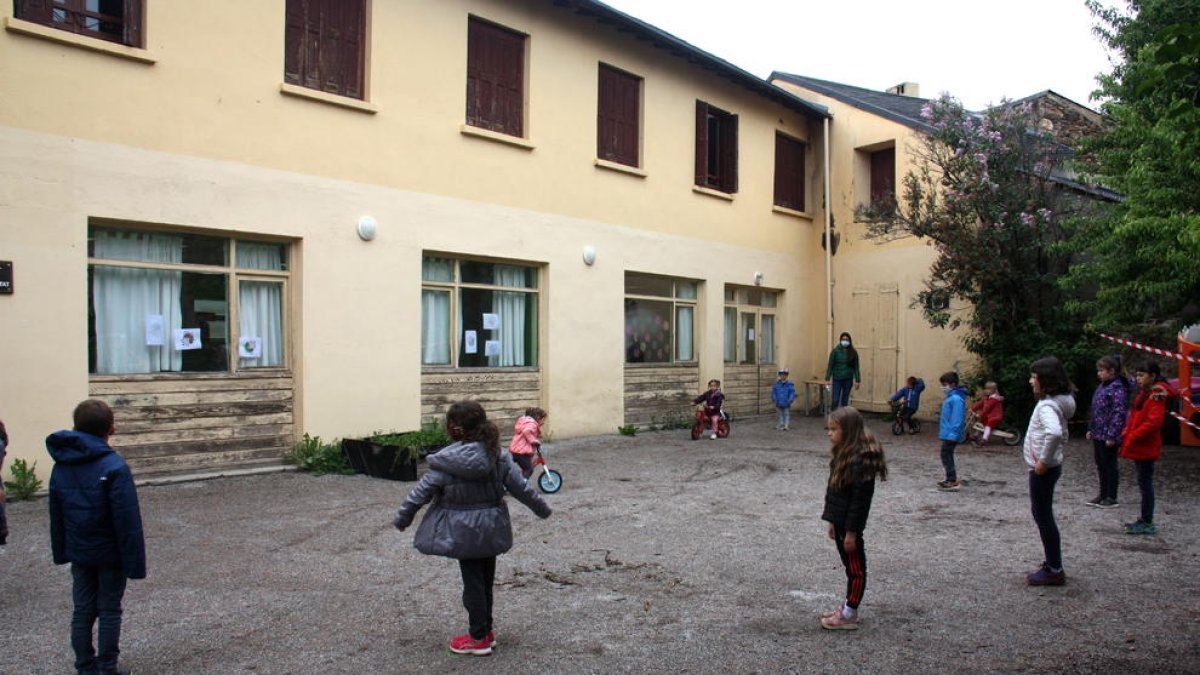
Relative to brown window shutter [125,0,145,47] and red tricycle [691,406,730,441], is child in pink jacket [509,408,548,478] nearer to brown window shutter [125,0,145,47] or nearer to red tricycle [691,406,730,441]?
brown window shutter [125,0,145,47]

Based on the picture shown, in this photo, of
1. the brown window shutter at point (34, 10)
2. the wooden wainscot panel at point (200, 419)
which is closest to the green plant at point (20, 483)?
the wooden wainscot panel at point (200, 419)

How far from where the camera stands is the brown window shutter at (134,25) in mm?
8945

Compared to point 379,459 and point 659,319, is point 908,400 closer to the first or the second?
point 659,319

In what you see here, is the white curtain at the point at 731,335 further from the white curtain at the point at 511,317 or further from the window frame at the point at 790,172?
the white curtain at the point at 511,317

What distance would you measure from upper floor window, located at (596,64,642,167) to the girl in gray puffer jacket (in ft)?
32.6

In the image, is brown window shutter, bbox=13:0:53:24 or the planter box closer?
brown window shutter, bbox=13:0:53:24

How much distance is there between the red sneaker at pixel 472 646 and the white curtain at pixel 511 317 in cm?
810

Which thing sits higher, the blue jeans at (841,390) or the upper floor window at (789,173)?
the upper floor window at (789,173)

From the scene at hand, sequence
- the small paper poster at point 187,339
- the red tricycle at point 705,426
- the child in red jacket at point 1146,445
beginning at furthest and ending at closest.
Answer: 1. the red tricycle at point 705,426
2. the small paper poster at point 187,339
3. the child in red jacket at point 1146,445

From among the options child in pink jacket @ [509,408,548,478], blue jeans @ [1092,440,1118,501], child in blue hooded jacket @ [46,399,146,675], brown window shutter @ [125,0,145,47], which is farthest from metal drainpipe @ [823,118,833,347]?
child in blue hooded jacket @ [46,399,146,675]

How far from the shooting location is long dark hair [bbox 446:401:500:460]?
181 inches

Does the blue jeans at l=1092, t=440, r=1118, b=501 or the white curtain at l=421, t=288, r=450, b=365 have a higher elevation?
the white curtain at l=421, t=288, r=450, b=365

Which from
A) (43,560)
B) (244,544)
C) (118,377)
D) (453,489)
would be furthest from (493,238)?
(453,489)

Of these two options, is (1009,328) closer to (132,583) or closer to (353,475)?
(353,475)
